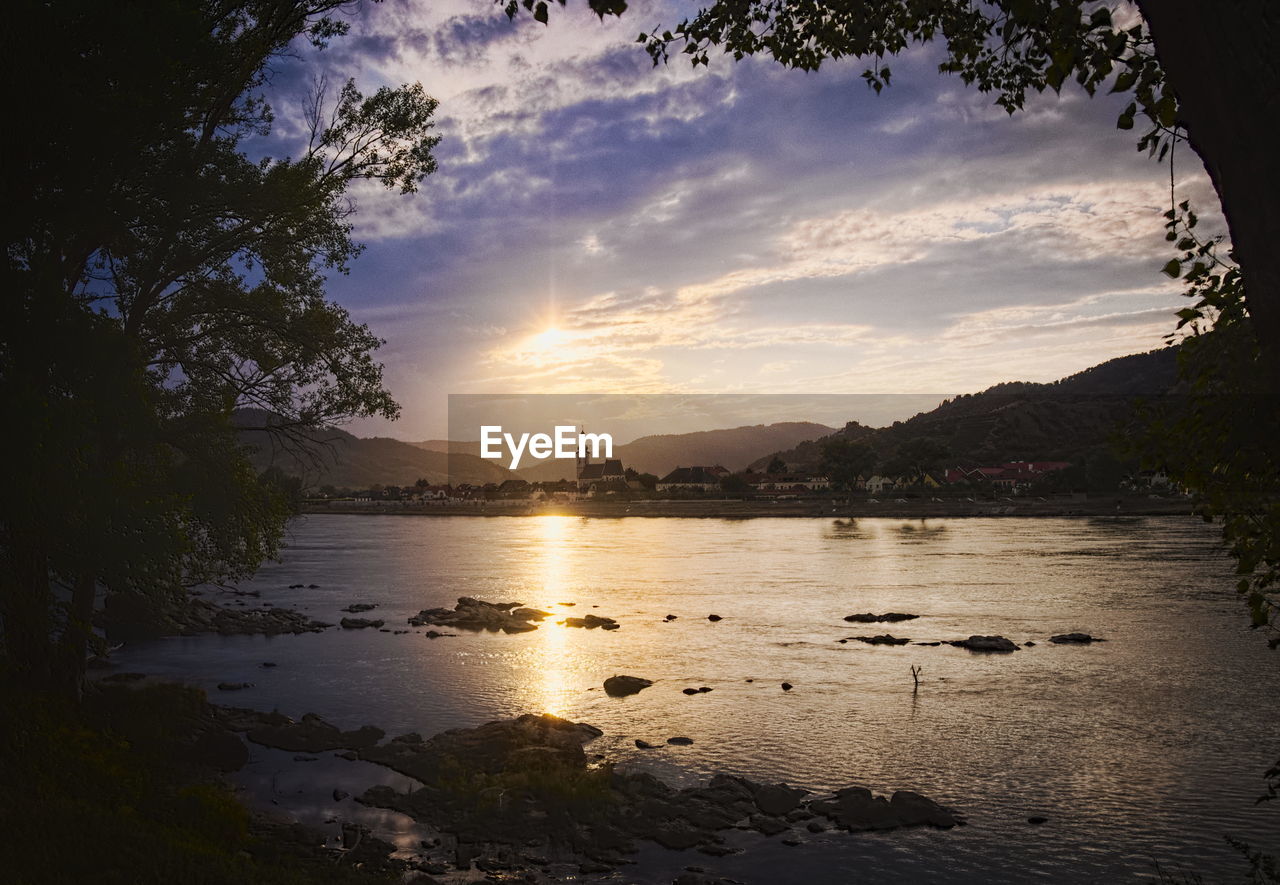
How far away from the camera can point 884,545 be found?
317ft

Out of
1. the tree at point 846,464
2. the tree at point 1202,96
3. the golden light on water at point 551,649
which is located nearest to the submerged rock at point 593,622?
the golden light on water at point 551,649

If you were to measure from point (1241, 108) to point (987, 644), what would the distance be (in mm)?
37820

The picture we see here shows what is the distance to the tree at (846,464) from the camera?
7234 inches

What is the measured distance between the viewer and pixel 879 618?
47250 mm

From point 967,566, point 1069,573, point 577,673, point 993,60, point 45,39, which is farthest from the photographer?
point 967,566

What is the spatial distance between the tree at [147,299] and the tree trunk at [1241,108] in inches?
672

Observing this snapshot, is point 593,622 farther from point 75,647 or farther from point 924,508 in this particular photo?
point 924,508

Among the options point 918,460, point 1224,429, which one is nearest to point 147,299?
point 1224,429

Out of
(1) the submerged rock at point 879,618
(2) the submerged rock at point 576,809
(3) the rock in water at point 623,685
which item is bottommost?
(1) the submerged rock at point 879,618

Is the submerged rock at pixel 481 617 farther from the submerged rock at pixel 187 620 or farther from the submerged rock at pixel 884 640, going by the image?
the submerged rock at pixel 884 640

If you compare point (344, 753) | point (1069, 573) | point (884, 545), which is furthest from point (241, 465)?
point (884, 545)

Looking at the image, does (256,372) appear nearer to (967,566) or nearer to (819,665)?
(819,665)

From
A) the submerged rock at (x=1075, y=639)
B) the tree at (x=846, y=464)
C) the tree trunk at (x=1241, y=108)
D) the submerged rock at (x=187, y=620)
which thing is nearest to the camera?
the tree trunk at (x=1241, y=108)

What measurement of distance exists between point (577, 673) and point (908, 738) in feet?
47.7
